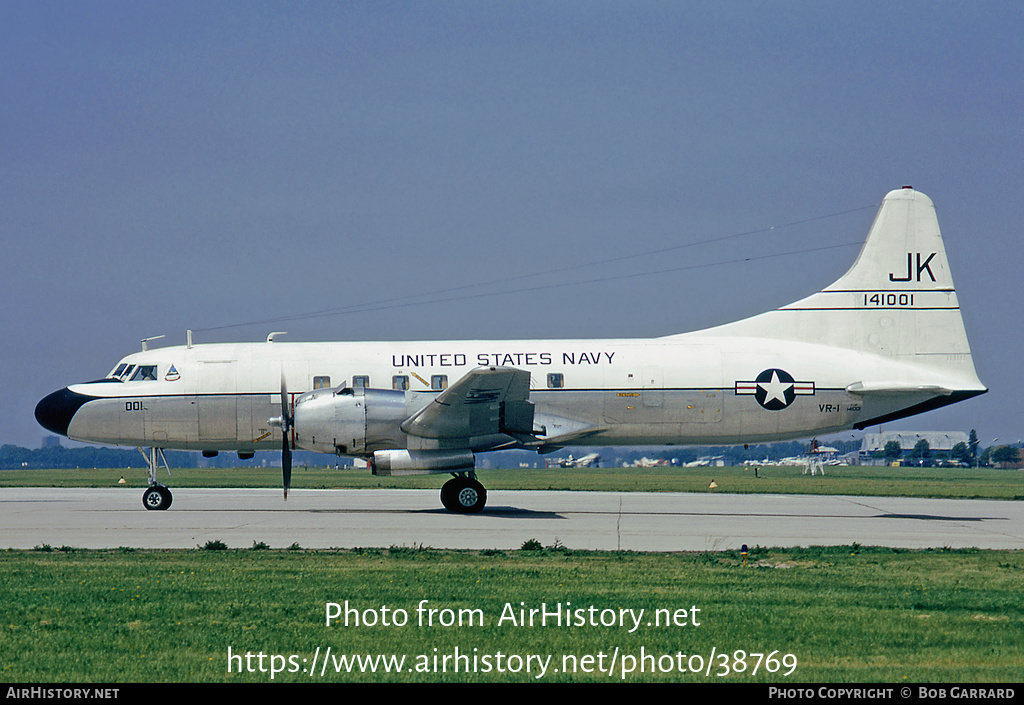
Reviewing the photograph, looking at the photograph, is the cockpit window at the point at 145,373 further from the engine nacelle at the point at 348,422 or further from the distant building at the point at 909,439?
the distant building at the point at 909,439

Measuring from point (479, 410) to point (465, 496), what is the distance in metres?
2.62

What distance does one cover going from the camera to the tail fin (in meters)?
24.4

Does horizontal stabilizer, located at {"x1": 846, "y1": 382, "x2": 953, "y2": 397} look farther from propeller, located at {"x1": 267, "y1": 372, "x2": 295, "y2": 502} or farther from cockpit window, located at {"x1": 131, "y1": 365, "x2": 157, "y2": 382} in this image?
cockpit window, located at {"x1": 131, "y1": 365, "x2": 157, "y2": 382}

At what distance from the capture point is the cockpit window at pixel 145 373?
24453 millimetres

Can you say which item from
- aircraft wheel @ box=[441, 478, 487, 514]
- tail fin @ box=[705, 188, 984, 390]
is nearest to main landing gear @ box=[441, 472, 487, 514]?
aircraft wheel @ box=[441, 478, 487, 514]

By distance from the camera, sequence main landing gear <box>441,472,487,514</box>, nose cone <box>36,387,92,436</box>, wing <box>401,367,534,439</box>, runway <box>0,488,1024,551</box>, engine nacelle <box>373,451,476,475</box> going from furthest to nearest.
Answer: nose cone <box>36,387,92,436</box> → main landing gear <box>441,472,487,514</box> → engine nacelle <box>373,451,476,475</box> → wing <box>401,367,534,439</box> → runway <box>0,488,1024,551</box>

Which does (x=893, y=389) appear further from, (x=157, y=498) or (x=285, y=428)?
(x=157, y=498)

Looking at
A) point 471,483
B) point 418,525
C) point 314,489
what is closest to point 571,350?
point 471,483

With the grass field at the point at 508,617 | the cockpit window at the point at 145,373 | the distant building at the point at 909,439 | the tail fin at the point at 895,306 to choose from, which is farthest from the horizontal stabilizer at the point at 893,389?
the distant building at the point at 909,439

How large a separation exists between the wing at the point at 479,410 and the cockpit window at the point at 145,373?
7564 millimetres

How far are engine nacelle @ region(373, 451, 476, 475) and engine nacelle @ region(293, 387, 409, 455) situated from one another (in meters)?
0.55

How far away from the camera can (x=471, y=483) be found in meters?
22.6

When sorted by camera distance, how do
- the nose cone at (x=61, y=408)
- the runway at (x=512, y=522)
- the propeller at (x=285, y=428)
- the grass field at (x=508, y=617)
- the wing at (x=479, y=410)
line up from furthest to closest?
the nose cone at (x=61, y=408), the propeller at (x=285, y=428), the wing at (x=479, y=410), the runway at (x=512, y=522), the grass field at (x=508, y=617)

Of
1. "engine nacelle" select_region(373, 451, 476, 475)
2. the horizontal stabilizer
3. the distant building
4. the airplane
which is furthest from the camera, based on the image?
the distant building
